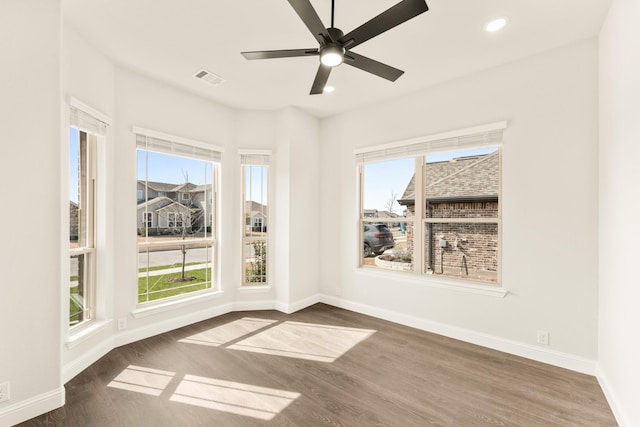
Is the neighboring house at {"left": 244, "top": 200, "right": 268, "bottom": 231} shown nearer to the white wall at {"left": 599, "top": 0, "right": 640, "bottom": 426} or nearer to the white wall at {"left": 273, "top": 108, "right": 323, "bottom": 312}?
the white wall at {"left": 273, "top": 108, "right": 323, "bottom": 312}

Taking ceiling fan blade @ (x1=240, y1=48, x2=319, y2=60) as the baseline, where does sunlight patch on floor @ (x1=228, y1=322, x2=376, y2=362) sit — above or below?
below

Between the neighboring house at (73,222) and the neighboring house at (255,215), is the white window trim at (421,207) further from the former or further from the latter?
the neighboring house at (73,222)

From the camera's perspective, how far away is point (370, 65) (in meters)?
2.18

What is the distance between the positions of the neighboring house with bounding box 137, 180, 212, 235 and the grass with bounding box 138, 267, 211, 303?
57 cm

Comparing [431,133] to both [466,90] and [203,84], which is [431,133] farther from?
[203,84]

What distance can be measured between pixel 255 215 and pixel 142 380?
8.00 feet

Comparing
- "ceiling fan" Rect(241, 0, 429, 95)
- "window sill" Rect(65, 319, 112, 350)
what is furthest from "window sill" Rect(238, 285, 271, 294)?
"ceiling fan" Rect(241, 0, 429, 95)

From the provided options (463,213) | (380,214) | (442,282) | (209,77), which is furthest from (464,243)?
(209,77)

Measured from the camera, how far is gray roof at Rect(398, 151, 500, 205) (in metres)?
3.26

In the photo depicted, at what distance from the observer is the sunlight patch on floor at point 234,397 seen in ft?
7.04

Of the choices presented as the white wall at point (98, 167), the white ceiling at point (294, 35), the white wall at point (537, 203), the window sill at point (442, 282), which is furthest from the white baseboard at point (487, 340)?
the white wall at point (98, 167)

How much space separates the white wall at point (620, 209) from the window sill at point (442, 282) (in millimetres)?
848

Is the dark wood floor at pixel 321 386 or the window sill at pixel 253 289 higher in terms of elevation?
the window sill at pixel 253 289

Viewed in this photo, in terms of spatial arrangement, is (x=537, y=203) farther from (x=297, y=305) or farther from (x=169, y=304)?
(x=169, y=304)
